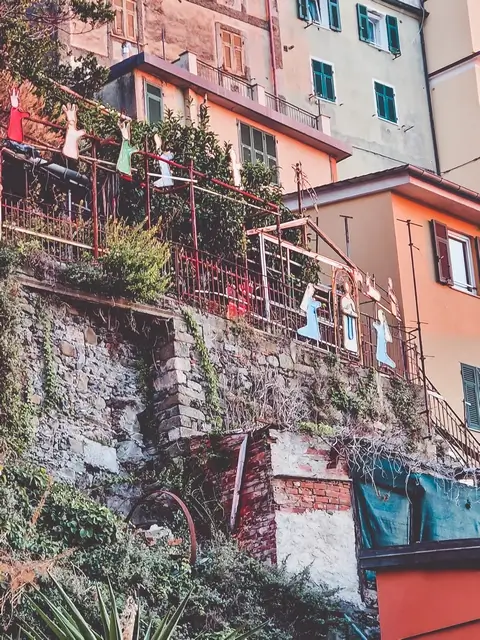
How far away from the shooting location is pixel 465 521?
→ 18.9 metres

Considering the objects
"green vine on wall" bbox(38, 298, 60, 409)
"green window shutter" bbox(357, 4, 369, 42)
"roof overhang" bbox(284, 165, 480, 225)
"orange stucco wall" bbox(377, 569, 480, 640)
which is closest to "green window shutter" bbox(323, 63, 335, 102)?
"green window shutter" bbox(357, 4, 369, 42)

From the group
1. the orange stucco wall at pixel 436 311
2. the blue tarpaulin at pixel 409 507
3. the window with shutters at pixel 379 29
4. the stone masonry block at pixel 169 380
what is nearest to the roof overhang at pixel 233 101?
the orange stucco wall at pixel 436 311

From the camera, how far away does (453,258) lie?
26812 mm

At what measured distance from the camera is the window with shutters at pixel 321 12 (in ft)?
106

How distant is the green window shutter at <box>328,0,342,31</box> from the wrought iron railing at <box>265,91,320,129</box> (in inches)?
136

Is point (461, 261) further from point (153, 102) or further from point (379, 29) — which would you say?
point (379, 29)

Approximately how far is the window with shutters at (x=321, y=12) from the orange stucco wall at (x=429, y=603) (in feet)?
67.3

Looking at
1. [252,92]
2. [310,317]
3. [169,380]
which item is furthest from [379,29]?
[169,380]

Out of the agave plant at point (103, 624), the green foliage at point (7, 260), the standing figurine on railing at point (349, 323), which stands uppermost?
the standing figurine on railing at point (349, 323)

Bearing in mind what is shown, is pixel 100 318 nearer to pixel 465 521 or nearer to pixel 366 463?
pixel 366 463

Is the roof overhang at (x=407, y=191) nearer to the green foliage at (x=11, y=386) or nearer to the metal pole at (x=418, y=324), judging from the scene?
the metal pole at (x=418, y=324)

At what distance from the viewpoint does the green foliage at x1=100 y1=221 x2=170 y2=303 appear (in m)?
18.6

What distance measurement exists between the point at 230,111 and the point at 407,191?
13.8ft

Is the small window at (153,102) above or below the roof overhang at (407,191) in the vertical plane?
above
